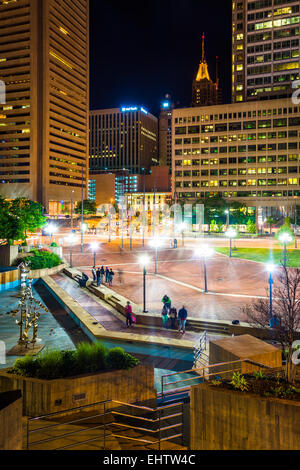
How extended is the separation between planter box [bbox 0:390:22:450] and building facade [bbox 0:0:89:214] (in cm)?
13735

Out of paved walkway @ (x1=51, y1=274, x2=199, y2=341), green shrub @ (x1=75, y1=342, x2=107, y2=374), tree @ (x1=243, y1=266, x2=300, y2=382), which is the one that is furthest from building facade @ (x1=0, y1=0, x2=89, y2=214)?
green shrub @ (x1=75, y1=342, x2=107, y2=374)

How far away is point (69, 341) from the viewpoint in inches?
645

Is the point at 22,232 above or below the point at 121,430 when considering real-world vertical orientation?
above

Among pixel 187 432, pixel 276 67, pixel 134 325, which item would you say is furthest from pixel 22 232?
pixel 276 67

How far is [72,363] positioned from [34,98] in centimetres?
14900

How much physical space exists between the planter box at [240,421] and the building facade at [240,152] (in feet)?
370

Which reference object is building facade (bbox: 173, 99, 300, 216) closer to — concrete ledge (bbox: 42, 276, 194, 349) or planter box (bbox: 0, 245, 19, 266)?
planter box (bbox: 0, 245, 19, 266)

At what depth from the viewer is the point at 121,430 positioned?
7750 millimetres

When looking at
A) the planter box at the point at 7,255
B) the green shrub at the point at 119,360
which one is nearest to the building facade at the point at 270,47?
the planter box at the point at 7,255

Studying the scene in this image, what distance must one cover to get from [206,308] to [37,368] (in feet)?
44.7

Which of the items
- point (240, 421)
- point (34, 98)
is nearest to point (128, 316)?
point (240, 421)

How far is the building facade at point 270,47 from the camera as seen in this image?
373ft
